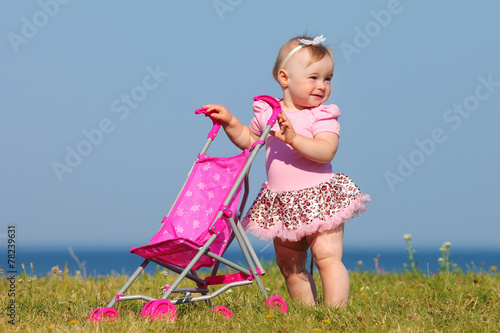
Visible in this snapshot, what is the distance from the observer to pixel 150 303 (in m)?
3.23

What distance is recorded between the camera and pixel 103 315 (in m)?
3.26

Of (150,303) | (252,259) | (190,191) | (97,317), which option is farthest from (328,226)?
(97,317)

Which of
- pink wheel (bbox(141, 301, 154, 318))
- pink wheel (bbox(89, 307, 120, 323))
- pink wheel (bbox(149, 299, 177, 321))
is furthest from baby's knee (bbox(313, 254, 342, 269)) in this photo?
pink wheel (bbox(89, 307, 120, 323))

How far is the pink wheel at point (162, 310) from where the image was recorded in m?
3.20

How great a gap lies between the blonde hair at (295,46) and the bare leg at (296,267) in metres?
1.10

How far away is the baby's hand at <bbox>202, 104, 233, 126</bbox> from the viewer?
3.80m

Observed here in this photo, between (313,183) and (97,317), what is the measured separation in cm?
150

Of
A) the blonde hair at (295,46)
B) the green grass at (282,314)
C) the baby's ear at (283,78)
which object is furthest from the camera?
the baby's ear at (283,78)

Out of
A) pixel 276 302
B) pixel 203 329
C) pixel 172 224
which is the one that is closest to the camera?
pixel 203 329

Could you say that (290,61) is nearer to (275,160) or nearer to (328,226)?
(275,160)

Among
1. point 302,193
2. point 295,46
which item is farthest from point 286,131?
point 295,46

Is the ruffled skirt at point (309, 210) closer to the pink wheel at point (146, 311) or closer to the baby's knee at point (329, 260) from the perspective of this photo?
the baby's knee at point (329, 260)

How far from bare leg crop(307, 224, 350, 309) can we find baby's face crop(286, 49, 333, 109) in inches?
33.1

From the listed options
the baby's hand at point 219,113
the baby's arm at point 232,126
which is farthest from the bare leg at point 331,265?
the baby's hand at point 219,113
